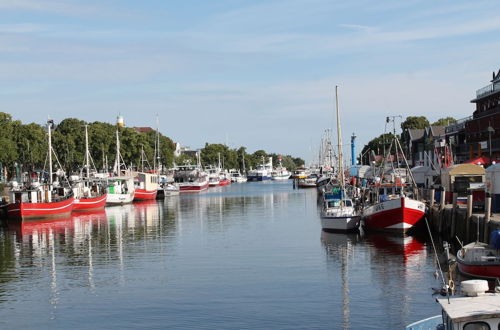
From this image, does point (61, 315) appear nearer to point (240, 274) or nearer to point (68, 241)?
point (240, 274)

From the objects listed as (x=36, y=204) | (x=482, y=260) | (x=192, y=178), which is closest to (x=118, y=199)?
(x=36, y=204)

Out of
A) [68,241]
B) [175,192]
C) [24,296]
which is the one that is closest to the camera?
[24,296]

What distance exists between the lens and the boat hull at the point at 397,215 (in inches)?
2264

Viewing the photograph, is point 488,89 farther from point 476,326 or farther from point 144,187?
point 476,326

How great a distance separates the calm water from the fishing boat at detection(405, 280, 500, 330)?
9.77m

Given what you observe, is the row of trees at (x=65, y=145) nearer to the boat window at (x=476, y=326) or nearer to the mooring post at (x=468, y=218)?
the mooring post at (x=468, y=218)

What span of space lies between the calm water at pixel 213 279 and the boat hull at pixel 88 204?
79.7 ft

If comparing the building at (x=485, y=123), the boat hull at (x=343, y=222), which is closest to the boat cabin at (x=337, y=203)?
the boat hull at (x=343, y=222)

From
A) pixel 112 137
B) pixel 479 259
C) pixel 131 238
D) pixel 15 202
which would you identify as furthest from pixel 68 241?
pixel 112 137

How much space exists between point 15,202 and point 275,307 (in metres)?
57.3

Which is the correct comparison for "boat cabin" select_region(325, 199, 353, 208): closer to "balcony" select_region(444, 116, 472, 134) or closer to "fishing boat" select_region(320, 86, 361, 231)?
"fishing boat" select_region(320, 86, 361, 231)

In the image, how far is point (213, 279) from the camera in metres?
40.4

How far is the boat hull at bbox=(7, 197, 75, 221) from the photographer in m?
81.3

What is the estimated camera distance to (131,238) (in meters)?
63.6
